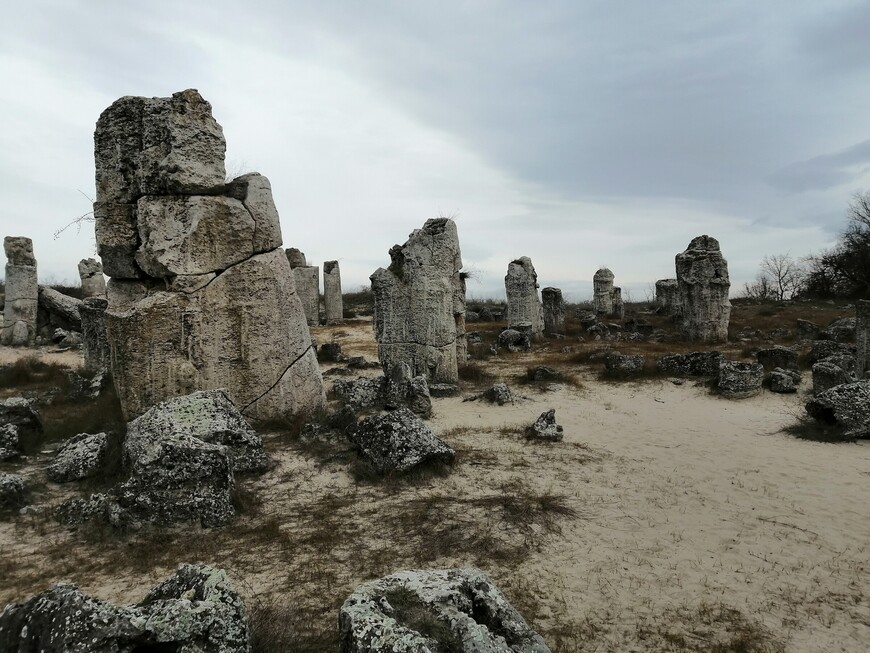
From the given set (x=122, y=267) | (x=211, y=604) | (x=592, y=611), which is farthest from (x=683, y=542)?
(x=122, y=267)

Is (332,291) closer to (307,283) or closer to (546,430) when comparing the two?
(307,283)

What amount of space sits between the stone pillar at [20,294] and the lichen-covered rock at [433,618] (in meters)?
17.6

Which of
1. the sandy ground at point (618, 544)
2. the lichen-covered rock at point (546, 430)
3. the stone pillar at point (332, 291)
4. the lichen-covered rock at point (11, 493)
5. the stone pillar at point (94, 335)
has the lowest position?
the sandy ground at point (618, 544)

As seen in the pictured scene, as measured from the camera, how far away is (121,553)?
3.87 metres

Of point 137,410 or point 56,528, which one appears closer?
point 56,528

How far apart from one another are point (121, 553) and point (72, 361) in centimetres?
1143

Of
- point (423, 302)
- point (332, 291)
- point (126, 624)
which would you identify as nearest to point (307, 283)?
point (332, 291)

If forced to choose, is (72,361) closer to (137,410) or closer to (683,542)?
(137,410)

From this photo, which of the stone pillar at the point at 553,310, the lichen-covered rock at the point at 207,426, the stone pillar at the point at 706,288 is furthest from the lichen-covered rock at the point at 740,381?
the stone pillar at the point at 553,310

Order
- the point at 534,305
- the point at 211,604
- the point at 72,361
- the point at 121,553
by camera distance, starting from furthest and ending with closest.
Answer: the point at 534,305, the point at 72,361, the point at 121,553, the point at 211,604

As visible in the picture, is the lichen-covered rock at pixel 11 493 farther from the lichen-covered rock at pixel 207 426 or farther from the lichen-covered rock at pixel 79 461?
the lichen-covered rock at pixel 207 426

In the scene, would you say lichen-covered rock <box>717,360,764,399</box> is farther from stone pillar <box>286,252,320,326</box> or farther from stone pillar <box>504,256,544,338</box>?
stone pillar <box>286,252,320,326</box>

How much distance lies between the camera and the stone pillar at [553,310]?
66.4 feet

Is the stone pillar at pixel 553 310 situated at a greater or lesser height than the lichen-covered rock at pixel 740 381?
greater
